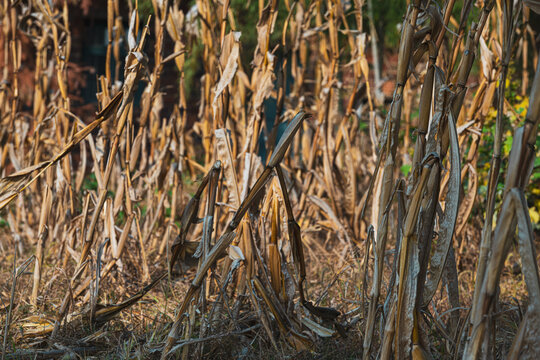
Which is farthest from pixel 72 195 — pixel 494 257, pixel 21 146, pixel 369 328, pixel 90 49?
pixel 90 49

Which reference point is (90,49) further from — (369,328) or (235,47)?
(369,328)

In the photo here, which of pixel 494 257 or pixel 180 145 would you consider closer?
pixel 494 257

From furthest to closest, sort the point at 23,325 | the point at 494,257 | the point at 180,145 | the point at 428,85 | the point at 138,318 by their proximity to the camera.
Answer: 1. the point at 180,145
2. the point at 138,318
3. the point at 23,325
4. the point at 428,85
5. the point at 494,257

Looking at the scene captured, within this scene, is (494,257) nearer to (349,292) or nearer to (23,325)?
(349,292)

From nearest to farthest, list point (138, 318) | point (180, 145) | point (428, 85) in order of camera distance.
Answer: point (428, 85), point (138, 318), point (180, 145)

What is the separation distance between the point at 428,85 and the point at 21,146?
7.15ft

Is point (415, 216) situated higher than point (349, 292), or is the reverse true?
point (415, 216)

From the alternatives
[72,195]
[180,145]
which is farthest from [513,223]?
[180,145]

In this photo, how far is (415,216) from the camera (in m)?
0.86

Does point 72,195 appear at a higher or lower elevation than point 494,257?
lower

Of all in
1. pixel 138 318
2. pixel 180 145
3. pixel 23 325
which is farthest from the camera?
pixel 180 145

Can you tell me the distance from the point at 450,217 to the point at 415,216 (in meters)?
0.08

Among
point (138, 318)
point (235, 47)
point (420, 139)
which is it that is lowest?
point (138, 318)

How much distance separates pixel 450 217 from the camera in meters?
0.91
